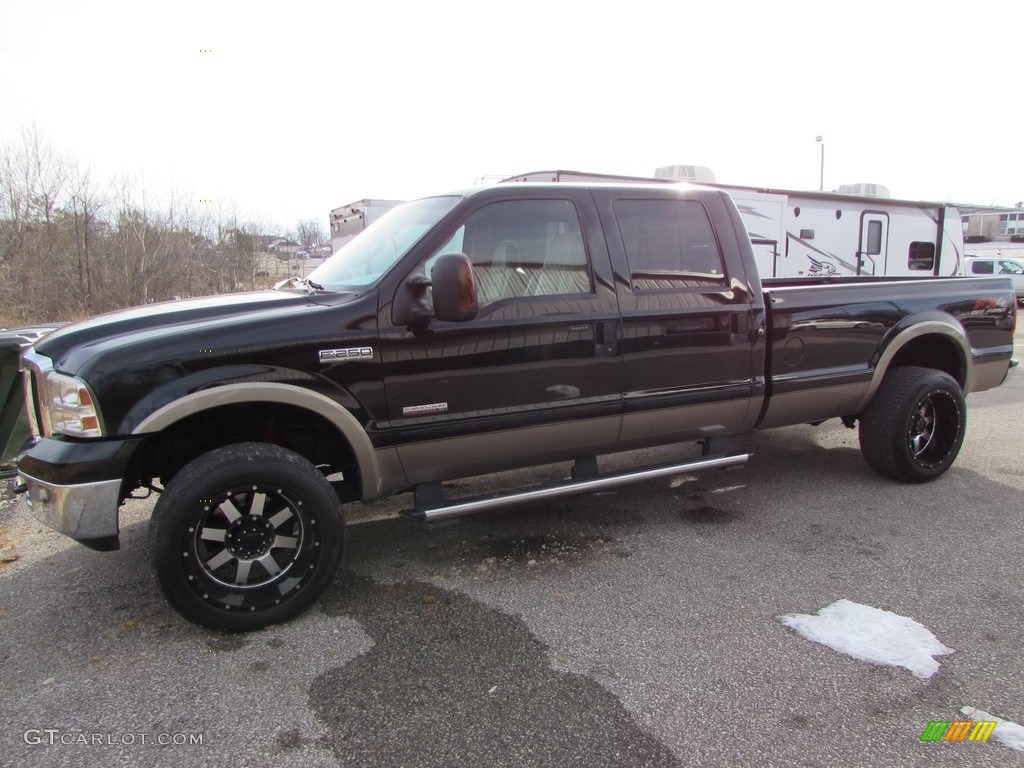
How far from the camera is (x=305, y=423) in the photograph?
337 cm

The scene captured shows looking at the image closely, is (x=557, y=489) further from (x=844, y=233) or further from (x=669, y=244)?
(x=844, y=233)

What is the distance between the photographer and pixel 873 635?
291 centimetres

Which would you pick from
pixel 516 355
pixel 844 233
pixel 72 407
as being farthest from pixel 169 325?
pixel 844 233

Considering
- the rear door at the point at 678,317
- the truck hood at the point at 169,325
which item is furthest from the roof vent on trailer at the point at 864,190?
the truck hood at the point at 169,325

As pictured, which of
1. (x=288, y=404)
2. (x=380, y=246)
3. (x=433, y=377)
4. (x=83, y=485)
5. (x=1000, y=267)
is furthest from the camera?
(x=1000, y=267)

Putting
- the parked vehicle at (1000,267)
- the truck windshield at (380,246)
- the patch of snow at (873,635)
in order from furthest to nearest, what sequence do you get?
the parked vehicle at (1000,267)
the truck windshield at (380,246)
the patch of snow at (873,635)

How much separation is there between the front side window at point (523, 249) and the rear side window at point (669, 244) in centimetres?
33

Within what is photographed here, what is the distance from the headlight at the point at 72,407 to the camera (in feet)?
8.97

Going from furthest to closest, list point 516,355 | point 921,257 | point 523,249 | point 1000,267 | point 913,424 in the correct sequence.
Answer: point 1000,267 < point 921,257 < point 913,424 < point 523,249 < point 516,355

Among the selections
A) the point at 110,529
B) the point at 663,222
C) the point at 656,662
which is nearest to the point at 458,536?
the point at 656,662

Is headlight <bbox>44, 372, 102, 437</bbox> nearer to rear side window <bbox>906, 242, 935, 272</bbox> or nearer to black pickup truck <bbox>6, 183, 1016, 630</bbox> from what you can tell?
black pickup truck <bbox>6, 183, 1016, 630</bbox>

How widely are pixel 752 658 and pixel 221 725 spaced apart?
205 centimetres

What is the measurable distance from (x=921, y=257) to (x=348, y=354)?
1422 centimetres

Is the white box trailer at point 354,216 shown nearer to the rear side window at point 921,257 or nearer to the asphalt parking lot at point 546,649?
the asphalt parking lot at point 546,649
